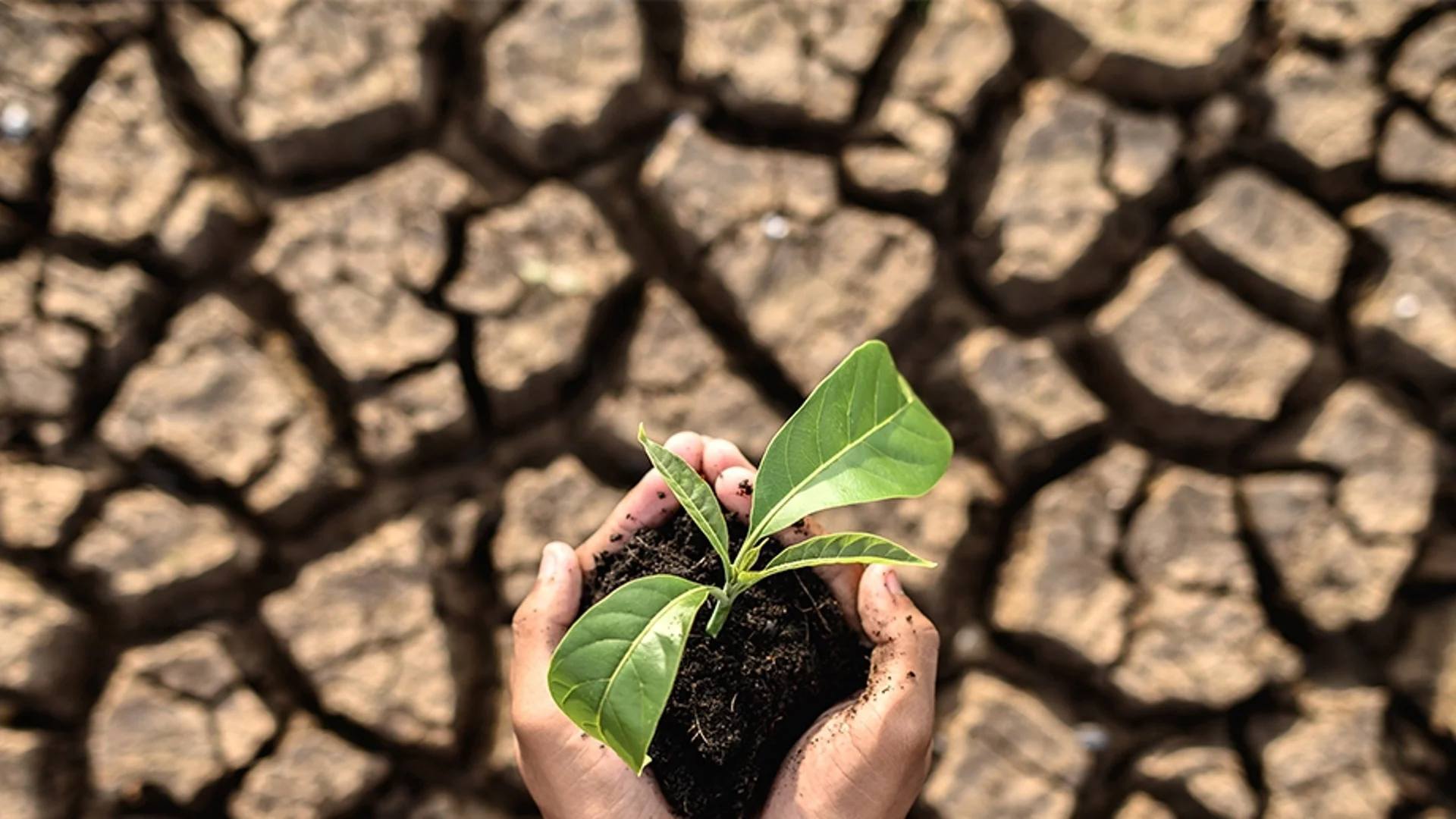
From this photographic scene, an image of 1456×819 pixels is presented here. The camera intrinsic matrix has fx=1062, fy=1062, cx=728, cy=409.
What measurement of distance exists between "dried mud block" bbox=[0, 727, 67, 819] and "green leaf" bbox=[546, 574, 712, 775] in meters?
1.28

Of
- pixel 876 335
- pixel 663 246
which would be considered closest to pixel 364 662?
pixel 663 246

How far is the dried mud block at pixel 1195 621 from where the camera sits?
1918mm

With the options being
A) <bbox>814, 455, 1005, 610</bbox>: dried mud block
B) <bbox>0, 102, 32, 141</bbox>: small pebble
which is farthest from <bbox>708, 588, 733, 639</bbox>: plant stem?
<bbox>0, 102, 32, 141</bbox>: small pebble

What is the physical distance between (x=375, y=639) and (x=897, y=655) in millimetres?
983

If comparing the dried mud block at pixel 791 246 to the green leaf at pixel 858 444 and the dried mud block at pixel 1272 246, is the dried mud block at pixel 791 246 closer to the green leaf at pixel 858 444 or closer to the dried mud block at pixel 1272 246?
the dried mud block at pixel 1272 246

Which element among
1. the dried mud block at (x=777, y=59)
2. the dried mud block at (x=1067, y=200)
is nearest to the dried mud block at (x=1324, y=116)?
the dried mud block at (x=1067, y=200)

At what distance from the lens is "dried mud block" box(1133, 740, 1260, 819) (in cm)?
191

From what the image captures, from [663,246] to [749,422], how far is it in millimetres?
387

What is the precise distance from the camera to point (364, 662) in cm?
185

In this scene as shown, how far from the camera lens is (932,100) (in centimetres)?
Result: 207

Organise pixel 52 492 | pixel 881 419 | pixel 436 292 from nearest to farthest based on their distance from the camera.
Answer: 1. pixel 881 419
2. pixel 52 492
3. pixel 436 292

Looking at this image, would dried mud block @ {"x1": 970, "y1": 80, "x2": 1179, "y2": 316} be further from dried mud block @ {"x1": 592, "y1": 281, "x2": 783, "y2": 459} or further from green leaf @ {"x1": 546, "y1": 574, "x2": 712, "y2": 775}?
green leaf @ {"x1": 546, "y1": 574, "x2": 712, "y2": 775}

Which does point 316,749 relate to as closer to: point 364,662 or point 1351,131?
point 364,662

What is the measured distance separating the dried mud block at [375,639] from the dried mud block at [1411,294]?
1809 mm
